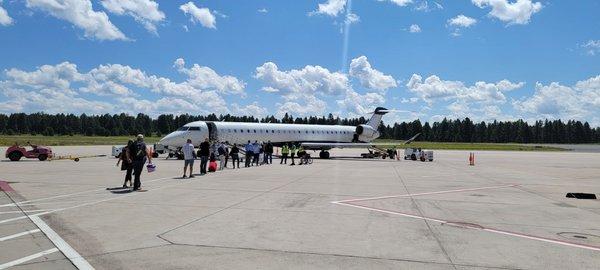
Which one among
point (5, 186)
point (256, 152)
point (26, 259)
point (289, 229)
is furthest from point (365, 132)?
point (26, 259)

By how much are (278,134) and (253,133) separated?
3376 millimetres

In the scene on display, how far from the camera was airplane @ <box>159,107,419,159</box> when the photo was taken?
3612 cm

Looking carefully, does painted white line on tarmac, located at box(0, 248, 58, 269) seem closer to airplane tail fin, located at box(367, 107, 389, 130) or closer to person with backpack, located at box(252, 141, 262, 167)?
person with backpack, located at box(252, 141, 262, 167)

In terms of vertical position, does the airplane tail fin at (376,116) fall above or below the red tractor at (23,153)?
above

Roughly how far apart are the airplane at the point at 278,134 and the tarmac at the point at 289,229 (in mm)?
19757

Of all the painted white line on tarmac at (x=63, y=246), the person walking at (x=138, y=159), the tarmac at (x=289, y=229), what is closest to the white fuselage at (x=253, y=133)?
the tarmac at (x=289, y=229)

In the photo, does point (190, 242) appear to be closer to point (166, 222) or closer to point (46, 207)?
point (166, 222)

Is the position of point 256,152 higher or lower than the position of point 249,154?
higher

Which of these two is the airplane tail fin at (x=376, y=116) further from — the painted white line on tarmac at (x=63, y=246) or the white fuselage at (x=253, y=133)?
the painted white line on tarmac at (x=63, y=246)

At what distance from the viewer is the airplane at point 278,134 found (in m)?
36.1

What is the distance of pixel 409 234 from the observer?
8.82 m

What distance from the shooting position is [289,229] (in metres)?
9.05

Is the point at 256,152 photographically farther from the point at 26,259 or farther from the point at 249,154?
the point at 26,259

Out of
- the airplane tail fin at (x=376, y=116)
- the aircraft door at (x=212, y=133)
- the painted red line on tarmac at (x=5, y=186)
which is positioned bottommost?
the painted red line on tarmac at (x=5, y=186)
